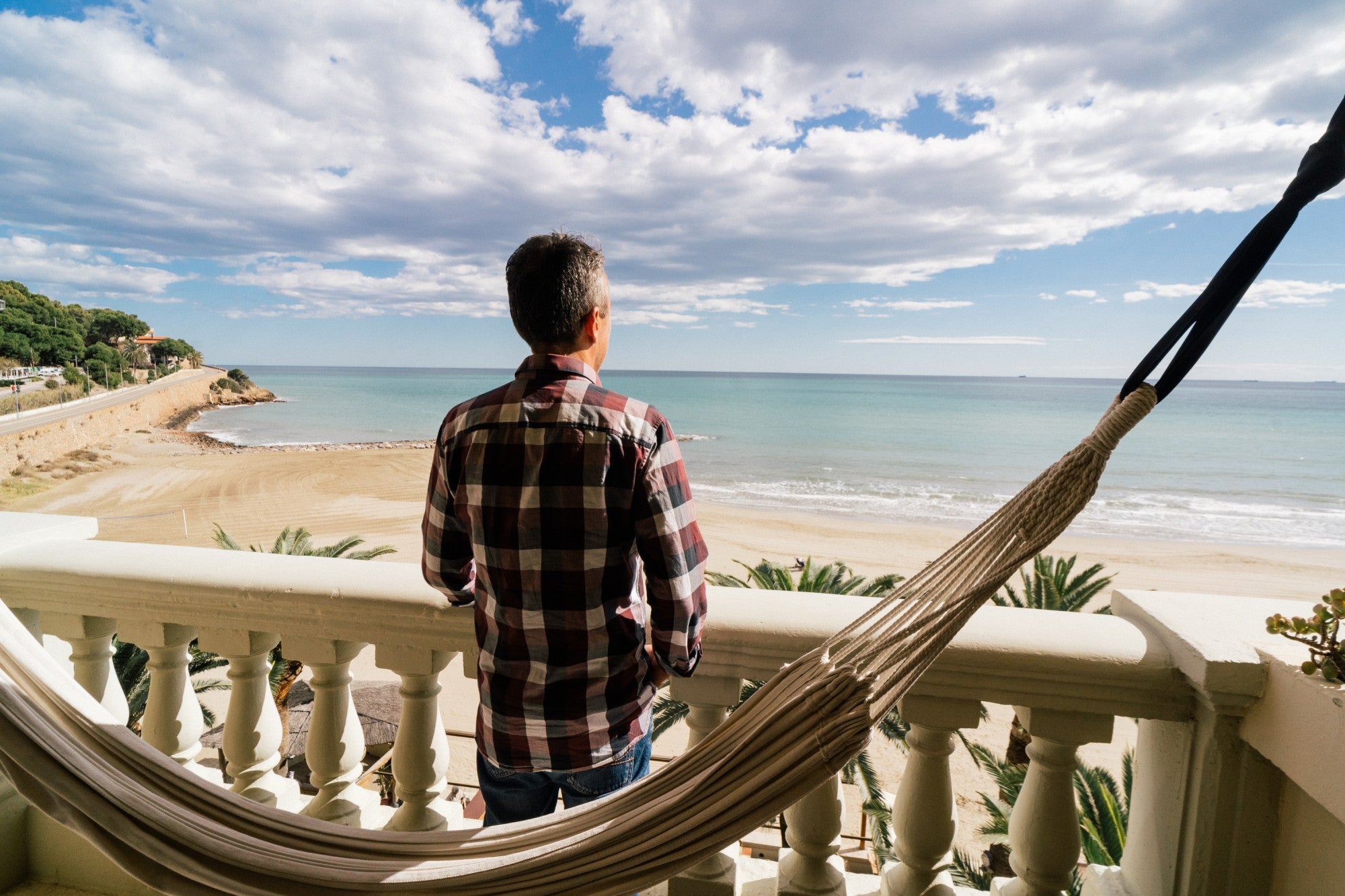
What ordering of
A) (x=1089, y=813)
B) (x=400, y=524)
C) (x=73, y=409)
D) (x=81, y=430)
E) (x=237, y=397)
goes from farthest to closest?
(x=237, y=397) → (x=73, y=409) → (x=81, y=430) → (x=400, y=524) → (x=1089, y=813)

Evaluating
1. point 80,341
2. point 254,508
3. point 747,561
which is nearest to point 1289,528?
point 747,561

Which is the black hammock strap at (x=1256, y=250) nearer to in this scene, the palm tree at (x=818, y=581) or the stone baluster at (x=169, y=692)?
the stone baluster at (x=169, y=692)

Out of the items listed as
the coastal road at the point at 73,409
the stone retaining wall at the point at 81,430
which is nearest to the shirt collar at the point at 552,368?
the stone retaining wall at the point at 81,430

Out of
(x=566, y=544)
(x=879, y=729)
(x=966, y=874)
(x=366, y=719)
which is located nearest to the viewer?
(x=566, y=544)

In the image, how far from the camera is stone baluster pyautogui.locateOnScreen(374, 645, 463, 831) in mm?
1176

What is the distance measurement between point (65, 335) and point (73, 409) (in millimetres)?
7684

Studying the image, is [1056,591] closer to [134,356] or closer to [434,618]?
[434,618]

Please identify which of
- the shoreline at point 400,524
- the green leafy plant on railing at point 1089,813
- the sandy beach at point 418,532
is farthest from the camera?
the shoreline at point 400,524

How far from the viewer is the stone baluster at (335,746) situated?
4.09 feet

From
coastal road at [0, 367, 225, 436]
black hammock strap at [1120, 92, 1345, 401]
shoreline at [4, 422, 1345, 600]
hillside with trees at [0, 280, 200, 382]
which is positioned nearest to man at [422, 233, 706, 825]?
black hammock strap at [1120, 92, 1345, 401]

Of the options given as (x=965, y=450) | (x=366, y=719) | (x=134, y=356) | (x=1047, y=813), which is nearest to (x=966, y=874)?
(x=1047, y=813)

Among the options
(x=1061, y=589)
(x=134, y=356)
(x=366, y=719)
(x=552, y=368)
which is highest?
(x=134, y=356)

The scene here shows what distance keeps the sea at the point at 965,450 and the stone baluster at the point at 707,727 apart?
2.70 m

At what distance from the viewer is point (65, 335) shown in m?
45.6
